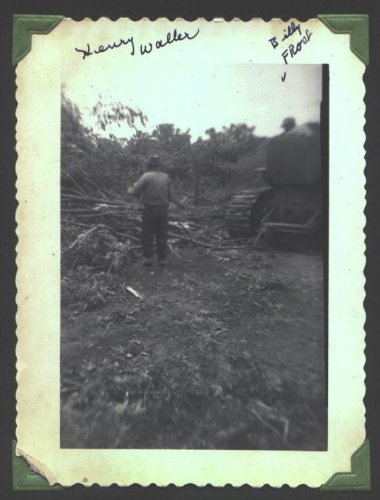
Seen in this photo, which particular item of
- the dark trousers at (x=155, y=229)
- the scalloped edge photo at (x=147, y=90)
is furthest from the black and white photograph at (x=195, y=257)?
the scalloped edge photo at (x=147, y=90)

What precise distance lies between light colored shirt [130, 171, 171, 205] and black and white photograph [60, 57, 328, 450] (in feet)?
0.04

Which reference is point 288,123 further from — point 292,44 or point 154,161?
point 154,161

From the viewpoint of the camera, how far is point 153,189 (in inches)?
113

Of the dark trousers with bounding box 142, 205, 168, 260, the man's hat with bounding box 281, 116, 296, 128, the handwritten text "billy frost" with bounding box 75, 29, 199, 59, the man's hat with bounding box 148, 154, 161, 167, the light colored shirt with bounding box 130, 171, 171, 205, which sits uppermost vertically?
the handwritten text "billy frost" with bounding box 75, 29, 199, 59

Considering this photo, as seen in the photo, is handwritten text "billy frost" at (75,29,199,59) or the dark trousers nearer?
handwritten text "billy frost" at (75,29,199,59)

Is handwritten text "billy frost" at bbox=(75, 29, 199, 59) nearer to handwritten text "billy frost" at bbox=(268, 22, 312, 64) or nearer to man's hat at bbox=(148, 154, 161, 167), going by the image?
handwritten text "billy frost" at bbox=(268, 22, 312, 64)

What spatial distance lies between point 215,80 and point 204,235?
147 cm

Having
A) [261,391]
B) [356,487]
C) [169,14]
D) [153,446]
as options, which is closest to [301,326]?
[261,391]

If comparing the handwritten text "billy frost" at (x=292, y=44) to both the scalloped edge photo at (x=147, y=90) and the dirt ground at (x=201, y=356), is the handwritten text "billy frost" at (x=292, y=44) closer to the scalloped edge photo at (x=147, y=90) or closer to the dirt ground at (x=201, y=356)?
the scalloped edge photo at (x=147, y=90)

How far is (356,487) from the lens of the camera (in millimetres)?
2730

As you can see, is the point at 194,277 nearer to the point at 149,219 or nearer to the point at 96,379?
the point at 149,219

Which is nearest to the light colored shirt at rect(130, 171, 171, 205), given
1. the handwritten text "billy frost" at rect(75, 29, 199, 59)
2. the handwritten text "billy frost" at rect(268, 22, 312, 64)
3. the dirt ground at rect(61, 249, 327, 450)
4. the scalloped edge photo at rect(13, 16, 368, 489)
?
the dirt ground at rect(61, 249, 327, 450)

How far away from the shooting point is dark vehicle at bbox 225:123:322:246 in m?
2.81

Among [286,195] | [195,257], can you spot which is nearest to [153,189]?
[195,257]
